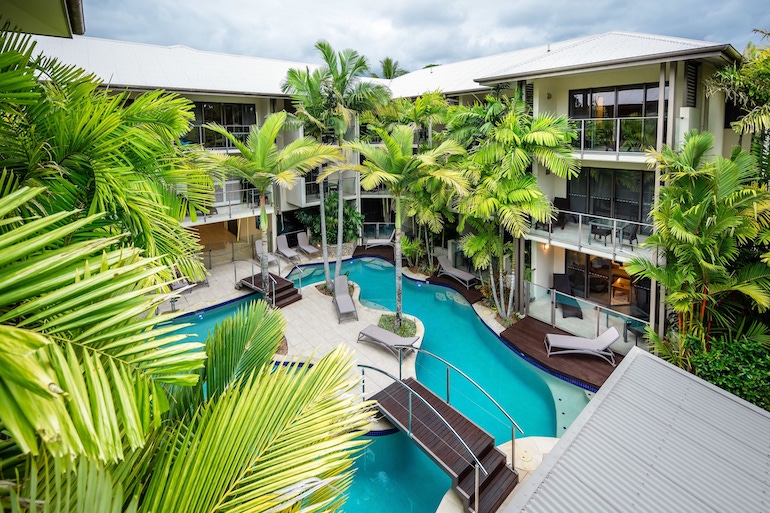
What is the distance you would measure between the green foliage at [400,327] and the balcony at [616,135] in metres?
7.91

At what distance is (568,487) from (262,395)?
4.80 m

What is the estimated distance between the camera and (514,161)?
44.4 ft

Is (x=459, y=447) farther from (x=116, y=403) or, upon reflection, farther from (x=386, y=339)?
(x=116, y=403)

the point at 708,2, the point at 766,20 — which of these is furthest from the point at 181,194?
the point at 708,2

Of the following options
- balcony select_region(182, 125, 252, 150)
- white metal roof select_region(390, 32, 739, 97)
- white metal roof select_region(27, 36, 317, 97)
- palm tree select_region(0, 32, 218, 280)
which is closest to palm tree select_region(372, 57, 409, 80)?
white metal roof select_region(390, 32, 739, 97)

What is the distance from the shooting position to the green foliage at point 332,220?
74.9 feet

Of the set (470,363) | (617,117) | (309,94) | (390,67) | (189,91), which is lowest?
(470,363)

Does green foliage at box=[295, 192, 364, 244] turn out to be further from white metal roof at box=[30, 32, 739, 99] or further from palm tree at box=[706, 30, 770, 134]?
palm tree at box=[706, 30, 770, 134]

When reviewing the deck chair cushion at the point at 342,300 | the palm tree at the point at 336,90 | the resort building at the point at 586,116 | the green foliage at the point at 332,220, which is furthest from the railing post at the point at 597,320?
the green foliage at the point at 332,220

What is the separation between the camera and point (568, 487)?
565 centimetres

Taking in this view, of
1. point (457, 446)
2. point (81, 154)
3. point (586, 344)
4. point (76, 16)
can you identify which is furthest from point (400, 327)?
point (81, 154)

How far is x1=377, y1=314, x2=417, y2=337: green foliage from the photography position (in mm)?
14521

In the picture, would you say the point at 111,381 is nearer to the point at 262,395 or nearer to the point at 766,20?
the point at 262,395

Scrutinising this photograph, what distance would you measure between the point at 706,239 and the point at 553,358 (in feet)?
16.2
